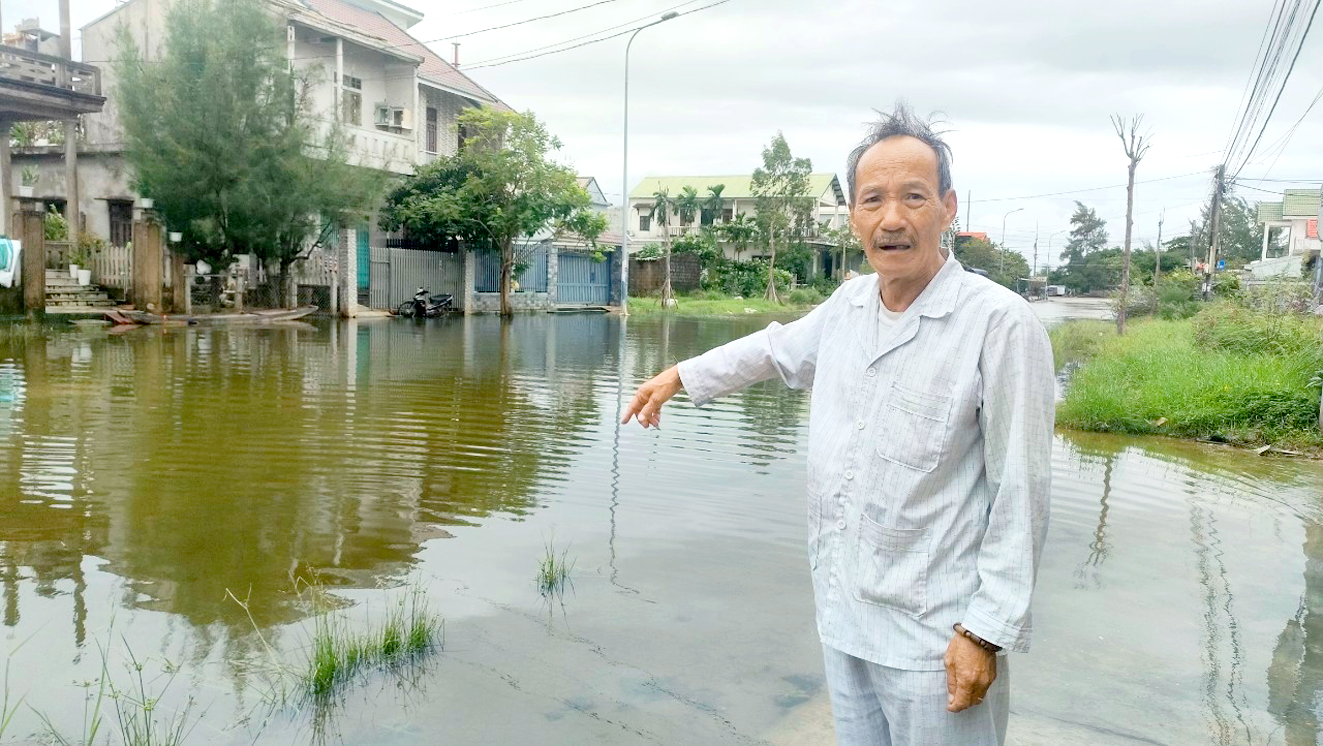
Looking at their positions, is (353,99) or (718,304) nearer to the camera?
(353,99)

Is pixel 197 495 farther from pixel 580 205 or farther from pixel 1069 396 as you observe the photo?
pixel 580 205

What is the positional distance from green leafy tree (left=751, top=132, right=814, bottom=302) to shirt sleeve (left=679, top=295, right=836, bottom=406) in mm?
41003

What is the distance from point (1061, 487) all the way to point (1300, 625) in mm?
3027

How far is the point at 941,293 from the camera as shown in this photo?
2.08 m

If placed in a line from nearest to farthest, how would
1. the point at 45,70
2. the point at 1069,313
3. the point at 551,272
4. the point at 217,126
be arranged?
the point at 45,70 < the point at 217,126 < the point at 551,272 < the point at 1069,313

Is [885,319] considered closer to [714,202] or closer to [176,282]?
[176,282]

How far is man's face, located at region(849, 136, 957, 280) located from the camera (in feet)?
6.93

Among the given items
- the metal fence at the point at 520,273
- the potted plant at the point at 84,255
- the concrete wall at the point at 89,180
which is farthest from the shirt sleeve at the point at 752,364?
the metal fence at the point at 520,273

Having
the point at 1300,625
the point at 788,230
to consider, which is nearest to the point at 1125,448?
the point at 1300,625

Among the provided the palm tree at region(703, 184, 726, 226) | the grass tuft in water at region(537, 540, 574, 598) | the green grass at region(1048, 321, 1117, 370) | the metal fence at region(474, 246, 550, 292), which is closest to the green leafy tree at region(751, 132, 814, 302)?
the palm tree at region(703, 184, 726, 226)

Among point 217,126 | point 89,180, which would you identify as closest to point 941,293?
point 217,126

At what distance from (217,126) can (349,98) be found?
6855 mm

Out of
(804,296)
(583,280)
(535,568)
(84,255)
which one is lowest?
(535,568)

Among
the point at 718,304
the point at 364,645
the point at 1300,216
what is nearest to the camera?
the point at 364,645
